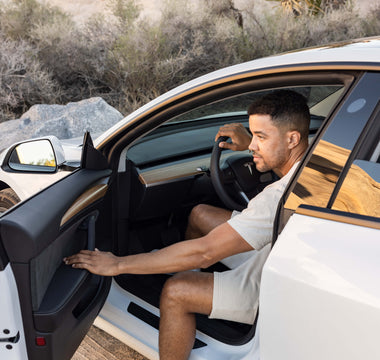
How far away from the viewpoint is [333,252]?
131 cm

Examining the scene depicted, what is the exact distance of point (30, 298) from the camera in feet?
5.49

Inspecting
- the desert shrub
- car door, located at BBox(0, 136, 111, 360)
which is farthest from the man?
the desert shrub

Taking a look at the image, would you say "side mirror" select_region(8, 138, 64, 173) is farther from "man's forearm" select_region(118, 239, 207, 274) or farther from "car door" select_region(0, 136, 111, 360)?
"man's forearm" select_region(118, 239, 207, 274)

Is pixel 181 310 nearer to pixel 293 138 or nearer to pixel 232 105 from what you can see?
pixel 293 138

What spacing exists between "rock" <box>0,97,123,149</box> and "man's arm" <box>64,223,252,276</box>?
435cm

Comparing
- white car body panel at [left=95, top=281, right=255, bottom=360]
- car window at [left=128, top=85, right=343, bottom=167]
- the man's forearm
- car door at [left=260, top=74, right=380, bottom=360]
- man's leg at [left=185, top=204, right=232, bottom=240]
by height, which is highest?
car door at [left=260, top=74, right=380, bottom=360]

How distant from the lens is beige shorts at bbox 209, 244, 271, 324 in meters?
A: 1.95

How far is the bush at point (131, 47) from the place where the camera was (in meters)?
9.27

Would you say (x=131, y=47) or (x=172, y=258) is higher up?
(x=172, y=258)

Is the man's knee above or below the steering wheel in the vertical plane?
below

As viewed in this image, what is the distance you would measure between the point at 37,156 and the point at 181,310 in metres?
1.11

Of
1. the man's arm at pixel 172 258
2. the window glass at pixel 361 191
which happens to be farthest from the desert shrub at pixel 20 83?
the window glass at pixel 361 191

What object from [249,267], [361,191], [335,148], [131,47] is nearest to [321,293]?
[361,191]

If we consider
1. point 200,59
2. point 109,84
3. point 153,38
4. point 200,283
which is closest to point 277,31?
point 200,59
